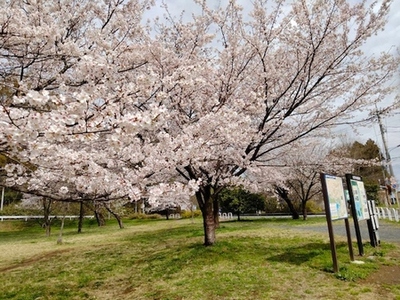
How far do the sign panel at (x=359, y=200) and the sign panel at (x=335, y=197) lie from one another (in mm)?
751

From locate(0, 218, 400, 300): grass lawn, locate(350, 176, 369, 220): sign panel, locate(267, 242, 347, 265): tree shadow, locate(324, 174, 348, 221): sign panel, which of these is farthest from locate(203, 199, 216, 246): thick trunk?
locate(350, 176, 369, 220): sign panel

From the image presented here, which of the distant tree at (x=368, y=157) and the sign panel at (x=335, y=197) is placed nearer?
the sign panel at (x=335, y=197)

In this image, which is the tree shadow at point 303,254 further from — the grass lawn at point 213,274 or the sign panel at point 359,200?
the sign panel at point 359,200

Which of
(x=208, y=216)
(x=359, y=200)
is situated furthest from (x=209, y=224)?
(x=359, y=200)

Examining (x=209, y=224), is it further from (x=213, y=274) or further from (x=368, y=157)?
(x=368, y=157)

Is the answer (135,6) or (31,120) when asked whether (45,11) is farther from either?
(31,120)

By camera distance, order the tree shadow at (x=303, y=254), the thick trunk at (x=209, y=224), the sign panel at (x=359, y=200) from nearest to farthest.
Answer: the tree shadow at (x=303, y=254) < the sign panel at (x=359, y=200) < the thick trunk at (x=209, y=224)

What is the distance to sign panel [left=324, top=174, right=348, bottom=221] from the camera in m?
6.07

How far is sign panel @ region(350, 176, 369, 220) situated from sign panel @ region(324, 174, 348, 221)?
75 centimetres

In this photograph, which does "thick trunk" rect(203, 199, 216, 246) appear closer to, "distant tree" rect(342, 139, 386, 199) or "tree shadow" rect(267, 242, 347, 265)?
"tree shadow" rect(267, 242, 347, 265)

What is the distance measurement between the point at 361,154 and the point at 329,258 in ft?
111

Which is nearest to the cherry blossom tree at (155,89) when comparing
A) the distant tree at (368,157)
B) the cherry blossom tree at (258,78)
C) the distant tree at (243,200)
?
the cherry blossom tree at (258,78)

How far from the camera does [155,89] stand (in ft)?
Answer: 16.5

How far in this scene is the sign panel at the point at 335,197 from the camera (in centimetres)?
607
